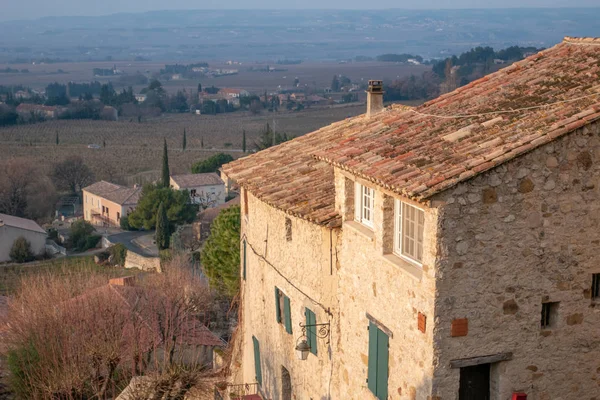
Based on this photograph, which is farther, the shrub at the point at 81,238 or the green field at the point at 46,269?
the shrub at the point at 81,238

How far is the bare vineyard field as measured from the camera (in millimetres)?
100688

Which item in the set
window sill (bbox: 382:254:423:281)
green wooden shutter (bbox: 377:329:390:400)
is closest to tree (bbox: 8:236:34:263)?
green wooden shutter (bbox: 377:329:390:400)

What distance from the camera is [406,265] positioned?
11195mm

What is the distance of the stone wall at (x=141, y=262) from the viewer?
58500 millimetres

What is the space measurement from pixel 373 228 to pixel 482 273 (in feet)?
7.54

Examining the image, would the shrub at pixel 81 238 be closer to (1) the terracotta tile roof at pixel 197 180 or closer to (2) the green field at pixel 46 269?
(2) the green field at pixel 46 269

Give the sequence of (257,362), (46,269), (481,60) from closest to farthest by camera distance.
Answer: (257,362)
(46,269)
(481,60)

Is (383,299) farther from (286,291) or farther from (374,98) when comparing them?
(374,98)

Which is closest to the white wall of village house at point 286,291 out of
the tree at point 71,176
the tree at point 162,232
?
the tree at point 162,232

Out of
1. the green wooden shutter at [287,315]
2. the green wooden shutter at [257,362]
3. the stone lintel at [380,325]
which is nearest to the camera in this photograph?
the stone lintel at [380,325]

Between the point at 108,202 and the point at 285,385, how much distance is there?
209ft

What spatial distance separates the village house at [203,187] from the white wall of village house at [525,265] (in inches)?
2621

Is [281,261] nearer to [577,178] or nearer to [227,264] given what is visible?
[577,178]

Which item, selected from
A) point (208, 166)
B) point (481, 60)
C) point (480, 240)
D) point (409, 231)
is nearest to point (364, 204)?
point (409, 231)
